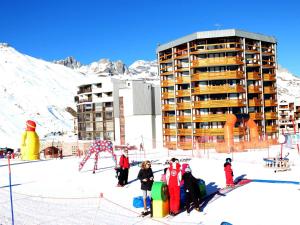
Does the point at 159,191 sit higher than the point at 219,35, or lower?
lower

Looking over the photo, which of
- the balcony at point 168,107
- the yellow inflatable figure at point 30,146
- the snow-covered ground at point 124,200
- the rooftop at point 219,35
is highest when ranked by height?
the rooftop at point 219,35

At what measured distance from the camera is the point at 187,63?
186 feet

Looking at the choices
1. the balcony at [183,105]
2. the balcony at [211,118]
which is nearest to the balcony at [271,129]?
the balcony at [211,118]

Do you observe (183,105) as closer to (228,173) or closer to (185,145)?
(185,145)

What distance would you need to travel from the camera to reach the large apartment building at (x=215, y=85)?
5256cm

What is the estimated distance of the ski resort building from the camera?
209ft

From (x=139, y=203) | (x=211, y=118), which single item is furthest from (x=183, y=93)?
(x=139, y=203)

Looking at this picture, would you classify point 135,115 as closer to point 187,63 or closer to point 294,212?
point 187,63

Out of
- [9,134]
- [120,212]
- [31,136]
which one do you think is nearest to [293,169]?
[120,212]

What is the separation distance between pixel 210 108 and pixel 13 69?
16978 centimetres

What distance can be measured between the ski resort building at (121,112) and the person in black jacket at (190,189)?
41484 millimetres

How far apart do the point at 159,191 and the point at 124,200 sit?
13.2ft

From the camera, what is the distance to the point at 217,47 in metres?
53.8

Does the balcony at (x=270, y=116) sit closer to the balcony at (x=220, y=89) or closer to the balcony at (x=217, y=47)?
the balcony at (x=220, y=89)
